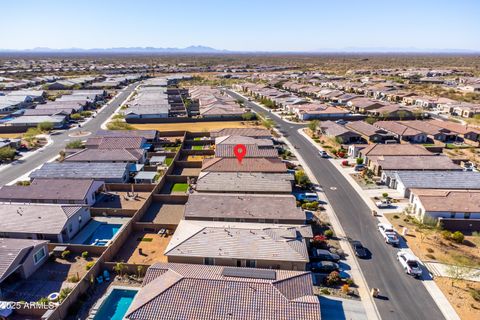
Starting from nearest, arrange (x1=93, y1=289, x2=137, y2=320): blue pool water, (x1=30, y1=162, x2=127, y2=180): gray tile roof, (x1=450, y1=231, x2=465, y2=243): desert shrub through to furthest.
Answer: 1. (x1=93, y1=289, x2=137, y2=320): blue pool water
2. (x1=450, y1=231, x2=465, y2=243): desert shrub
3. (x1=30, y1=162, x2=127, y2=180): gray tile roof

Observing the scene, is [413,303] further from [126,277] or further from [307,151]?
[307,151]

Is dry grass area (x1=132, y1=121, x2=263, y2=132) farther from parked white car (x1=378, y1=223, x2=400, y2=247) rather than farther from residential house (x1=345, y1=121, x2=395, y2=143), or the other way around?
parked white car (x1=378, y1=223, x2=400, y2=247)

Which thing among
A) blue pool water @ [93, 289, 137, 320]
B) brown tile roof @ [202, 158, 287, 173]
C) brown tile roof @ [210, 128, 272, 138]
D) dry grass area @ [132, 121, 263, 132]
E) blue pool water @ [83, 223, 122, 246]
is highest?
brown tile roof @ [210, 128, 272, 138]

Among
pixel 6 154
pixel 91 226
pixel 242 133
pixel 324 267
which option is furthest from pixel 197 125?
pixel 324 267

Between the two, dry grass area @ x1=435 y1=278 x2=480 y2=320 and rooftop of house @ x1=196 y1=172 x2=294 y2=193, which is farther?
rooftop of house @ x1=196 y1=172 x2=294 y2=193

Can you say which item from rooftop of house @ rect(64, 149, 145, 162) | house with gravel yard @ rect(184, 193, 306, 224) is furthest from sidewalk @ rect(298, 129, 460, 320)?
rooftop of house @ rect(64, 149, 145, 162)

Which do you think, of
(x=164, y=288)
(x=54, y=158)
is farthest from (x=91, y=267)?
(x=54, y=158)
